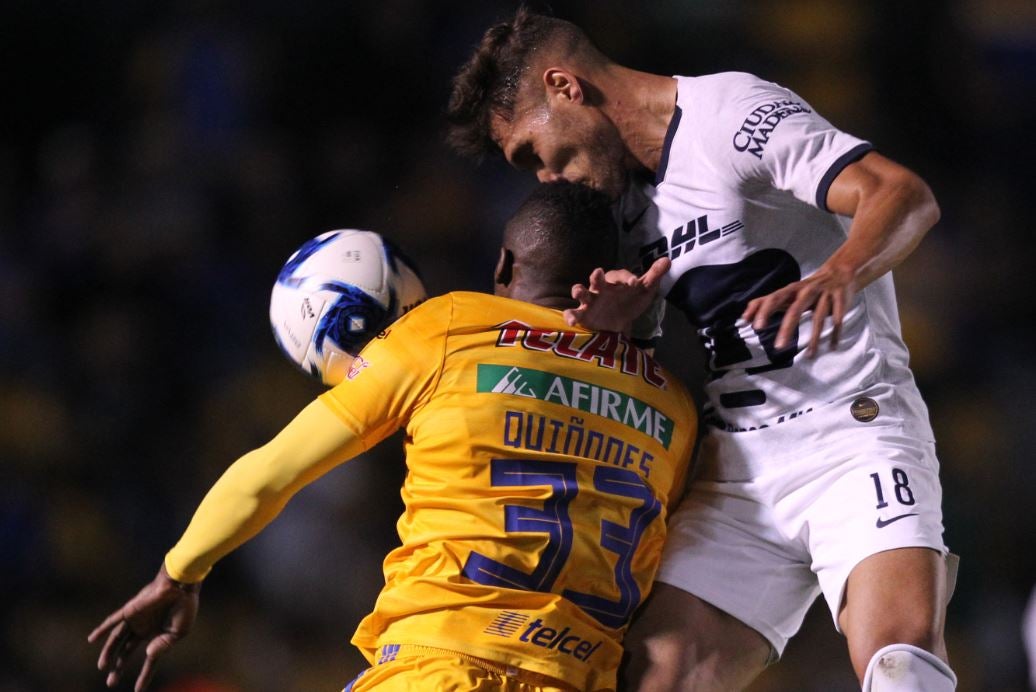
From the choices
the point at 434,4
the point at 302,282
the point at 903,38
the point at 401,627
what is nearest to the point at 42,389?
the point at 434,4

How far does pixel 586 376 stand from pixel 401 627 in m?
0.65

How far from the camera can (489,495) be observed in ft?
8.50

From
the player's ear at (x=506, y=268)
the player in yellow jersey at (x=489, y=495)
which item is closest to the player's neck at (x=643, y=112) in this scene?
the player's ear at (x=506, y=268)

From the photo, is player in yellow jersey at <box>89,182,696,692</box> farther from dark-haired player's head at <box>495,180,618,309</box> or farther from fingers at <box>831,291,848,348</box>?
fingers at <box>831,291,848,348</box>

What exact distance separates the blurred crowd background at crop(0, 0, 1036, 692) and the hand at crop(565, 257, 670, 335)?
11.0 ft

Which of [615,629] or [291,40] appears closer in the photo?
[615,629]

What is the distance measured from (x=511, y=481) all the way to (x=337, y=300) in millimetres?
644

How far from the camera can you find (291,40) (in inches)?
292

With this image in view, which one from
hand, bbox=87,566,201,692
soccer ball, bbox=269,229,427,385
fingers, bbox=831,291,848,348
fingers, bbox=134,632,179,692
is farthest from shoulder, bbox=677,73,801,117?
fingers, bbox=134,632,179,692

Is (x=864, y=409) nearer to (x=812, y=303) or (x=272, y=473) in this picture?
(x=812, y=303)

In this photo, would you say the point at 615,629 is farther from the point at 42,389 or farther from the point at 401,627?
the point at 42,389

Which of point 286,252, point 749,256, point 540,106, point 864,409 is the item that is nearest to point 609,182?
point 540,106

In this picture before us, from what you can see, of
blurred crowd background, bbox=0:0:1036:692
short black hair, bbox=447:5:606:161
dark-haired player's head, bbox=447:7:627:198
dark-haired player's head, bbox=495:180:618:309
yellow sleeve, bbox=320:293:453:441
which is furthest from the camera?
blurred crowd background, bbox=0:0:1036:692

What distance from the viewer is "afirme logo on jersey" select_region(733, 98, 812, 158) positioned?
2.85m
